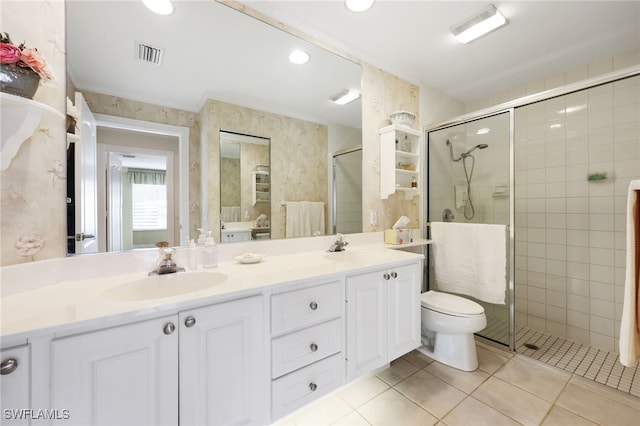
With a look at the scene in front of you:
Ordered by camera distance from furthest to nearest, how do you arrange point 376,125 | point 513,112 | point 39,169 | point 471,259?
point 376,125, point 471,259, point 513,112, point 39,169

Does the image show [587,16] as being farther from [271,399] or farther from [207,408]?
[207,408]

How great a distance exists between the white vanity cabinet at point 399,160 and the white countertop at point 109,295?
2.92 feet

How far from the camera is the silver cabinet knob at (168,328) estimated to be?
805 mm

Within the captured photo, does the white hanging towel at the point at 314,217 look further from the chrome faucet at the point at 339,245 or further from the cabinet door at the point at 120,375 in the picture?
the cabinet door at the point at 120,375

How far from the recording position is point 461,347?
5.86ft

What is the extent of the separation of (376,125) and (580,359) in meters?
2.41

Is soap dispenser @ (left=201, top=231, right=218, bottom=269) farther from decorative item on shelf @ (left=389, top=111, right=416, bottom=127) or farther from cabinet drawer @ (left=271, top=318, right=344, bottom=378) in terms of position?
decorative item on shelf @ (left=389, top=111, right=416, bottom=127)

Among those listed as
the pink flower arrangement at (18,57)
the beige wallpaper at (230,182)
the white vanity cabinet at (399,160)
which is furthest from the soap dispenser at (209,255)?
the white vanity cabinet at (399,160)

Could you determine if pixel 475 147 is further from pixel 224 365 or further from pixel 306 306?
pixel 224 365

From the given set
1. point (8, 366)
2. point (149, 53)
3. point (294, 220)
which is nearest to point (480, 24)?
point (294, 220)

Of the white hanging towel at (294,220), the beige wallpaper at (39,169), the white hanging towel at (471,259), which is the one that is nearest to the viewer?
the beige wallpaper at (39,169)

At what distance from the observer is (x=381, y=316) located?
1.40m

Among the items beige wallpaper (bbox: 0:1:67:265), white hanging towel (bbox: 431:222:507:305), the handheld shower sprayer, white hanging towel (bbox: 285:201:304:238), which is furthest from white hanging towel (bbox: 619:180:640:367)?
beige wallpaper (bbox: 0:1:67:265)

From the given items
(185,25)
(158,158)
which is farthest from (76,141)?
(185,25)
